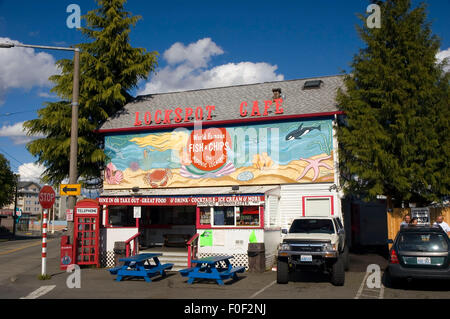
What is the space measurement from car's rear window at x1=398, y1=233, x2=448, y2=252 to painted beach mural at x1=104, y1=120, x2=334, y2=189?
755 centimetres

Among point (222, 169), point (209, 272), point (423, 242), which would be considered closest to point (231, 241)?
point (209, 272)

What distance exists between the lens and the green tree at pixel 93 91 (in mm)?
24594

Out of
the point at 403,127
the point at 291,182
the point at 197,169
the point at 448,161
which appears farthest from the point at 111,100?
the point at 448,161

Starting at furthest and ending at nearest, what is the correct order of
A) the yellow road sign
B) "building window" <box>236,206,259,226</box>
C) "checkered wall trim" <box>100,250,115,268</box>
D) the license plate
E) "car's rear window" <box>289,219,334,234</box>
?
→ 1. "checkered wall trim" <box>100,250,115,268</box>
2. "building window" <box>236,206,259,226</box>
3. the yellow road sign
4. "car's rear window" <box>289,219,334,234</box>
5. the license plate

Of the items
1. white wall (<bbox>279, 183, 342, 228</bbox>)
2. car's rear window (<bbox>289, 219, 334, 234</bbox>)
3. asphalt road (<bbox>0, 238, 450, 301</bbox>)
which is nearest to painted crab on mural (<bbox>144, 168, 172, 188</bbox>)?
white wall (<bbox>279, 183, 342, 228</bbox>)

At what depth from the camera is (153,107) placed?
986 inches

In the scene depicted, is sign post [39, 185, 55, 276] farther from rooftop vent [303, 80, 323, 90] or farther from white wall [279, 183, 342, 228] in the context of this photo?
rooftop vent [303, 80, 323, 90]

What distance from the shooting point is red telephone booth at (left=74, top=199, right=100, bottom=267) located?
18.2 metres

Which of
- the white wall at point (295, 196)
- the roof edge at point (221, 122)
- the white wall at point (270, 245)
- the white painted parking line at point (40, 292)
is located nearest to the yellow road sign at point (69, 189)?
the white painted parking line at point (40, 292)

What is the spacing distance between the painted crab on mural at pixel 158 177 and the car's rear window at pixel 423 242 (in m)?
12.9
